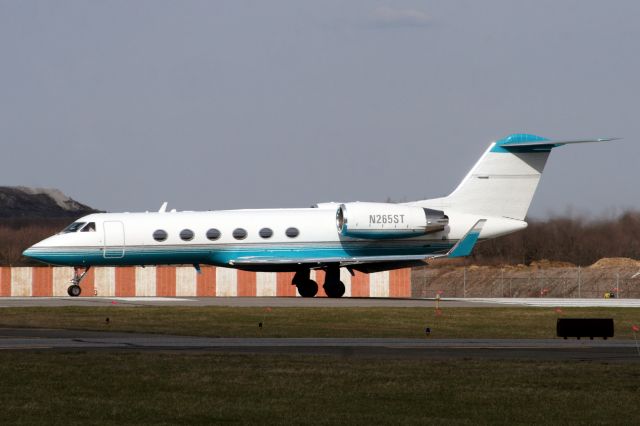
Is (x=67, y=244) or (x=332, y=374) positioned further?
(x=67, y=244)

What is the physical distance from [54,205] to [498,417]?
467 ft

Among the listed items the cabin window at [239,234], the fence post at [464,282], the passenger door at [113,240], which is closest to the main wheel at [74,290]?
the passenger door at [113,240]

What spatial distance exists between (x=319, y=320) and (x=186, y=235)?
13868 mm

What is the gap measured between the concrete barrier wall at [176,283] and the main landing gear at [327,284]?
11.1 meters

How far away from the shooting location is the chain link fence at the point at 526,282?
6247cm

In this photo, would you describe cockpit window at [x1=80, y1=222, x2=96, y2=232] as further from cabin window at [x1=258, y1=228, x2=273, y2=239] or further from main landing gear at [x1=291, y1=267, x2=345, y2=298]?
main landing gear at [x1=291, y1=267, x2=345, y2=298]

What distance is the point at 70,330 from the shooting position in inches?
1137

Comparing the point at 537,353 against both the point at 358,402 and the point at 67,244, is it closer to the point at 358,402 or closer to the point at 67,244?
the point at 358,402

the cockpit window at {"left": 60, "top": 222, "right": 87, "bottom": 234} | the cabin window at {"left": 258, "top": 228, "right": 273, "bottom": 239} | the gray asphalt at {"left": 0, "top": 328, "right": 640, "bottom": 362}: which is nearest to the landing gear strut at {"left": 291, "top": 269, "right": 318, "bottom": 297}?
the cabin window at {"left": 258, "top": 228, "right": 273, "bottom": 239}

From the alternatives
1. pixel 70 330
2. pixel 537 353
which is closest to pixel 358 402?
pixel 537 353

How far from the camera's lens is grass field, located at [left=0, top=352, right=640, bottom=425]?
1452 cm

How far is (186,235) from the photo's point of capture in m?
46.4

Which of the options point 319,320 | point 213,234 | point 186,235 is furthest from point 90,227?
point 319,320

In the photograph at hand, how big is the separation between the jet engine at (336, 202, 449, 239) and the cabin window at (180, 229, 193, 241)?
18.7 feet
